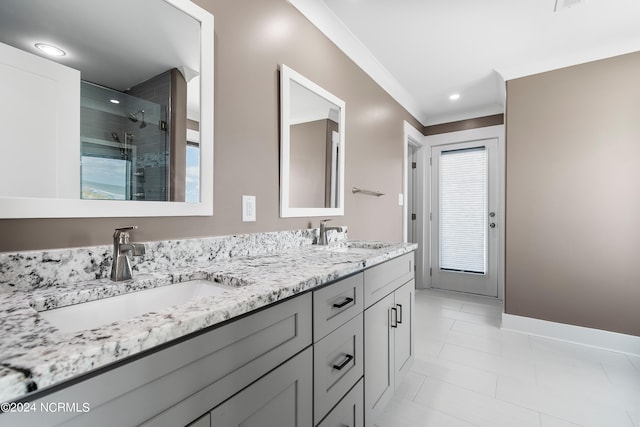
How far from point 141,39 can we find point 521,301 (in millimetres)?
3348

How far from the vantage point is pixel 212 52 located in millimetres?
1225

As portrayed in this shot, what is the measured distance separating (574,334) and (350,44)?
3.03 metres

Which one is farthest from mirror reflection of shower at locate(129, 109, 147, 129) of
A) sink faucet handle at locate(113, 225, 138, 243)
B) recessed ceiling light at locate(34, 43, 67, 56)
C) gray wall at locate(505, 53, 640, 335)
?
gray wall at locate(505, 53, 640, 335)

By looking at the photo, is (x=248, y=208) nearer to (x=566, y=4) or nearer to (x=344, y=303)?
(x=344, y=303)

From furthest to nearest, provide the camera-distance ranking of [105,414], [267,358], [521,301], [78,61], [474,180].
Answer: [474,180], [521,301], [78,61], [267,358], [105,414]

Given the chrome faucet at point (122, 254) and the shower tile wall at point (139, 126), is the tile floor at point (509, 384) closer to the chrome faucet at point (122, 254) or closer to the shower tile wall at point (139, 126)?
the chrome faucet at point (122, 254)

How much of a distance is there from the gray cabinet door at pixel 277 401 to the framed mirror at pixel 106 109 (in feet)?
2.26

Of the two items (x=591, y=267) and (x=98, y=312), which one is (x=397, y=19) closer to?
(x=98, y=312)

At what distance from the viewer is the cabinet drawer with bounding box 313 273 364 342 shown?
3.22 feet

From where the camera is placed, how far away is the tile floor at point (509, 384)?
1.57 metres

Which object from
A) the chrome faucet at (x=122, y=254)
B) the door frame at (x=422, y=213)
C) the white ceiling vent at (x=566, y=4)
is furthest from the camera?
the door frame at (x=422, y=213)

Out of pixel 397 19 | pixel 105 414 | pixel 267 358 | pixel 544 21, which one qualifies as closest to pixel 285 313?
pixel 267 358

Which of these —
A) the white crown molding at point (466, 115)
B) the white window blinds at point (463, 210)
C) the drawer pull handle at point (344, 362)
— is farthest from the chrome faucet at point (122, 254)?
the white crown molding at point (466, 115)

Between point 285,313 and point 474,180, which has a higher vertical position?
point 474,180
